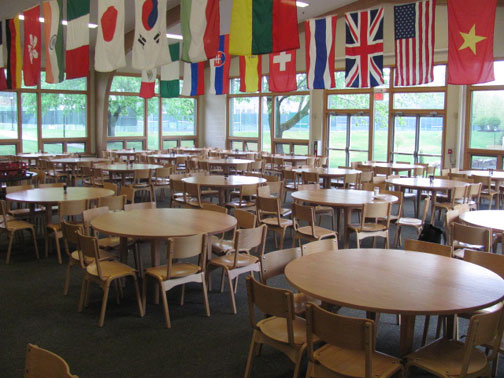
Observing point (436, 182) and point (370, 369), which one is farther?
point (436, 182)

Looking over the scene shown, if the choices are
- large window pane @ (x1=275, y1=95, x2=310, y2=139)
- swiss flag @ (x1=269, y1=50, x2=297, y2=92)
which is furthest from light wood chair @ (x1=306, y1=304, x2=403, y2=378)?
large window pane @ (x1=275, y1=95, x2=310, y2=139)

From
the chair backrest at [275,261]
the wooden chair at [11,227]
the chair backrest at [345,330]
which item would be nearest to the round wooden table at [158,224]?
the chair backrest at [275,261]

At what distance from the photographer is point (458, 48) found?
8062 mm

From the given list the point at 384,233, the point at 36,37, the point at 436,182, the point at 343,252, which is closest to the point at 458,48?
the point at 436,182

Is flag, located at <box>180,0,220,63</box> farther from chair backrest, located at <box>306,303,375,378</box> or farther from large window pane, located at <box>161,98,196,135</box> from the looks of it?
large window pane, located at <box>161,98,196,135</box>

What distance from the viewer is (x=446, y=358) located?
298cm

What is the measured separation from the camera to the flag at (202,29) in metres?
6.89

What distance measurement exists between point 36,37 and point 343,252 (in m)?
9.57

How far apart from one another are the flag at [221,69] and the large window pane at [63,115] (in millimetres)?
7449

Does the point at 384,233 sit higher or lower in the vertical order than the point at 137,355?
A: higher

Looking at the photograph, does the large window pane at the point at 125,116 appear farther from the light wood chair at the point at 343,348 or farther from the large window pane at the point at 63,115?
the light wood chair at the point at 343,348

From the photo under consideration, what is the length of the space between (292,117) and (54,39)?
9.07 m

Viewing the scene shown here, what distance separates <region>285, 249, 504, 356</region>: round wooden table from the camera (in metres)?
2.84

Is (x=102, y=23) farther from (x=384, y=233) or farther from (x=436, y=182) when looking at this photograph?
(x=436, y=182)
